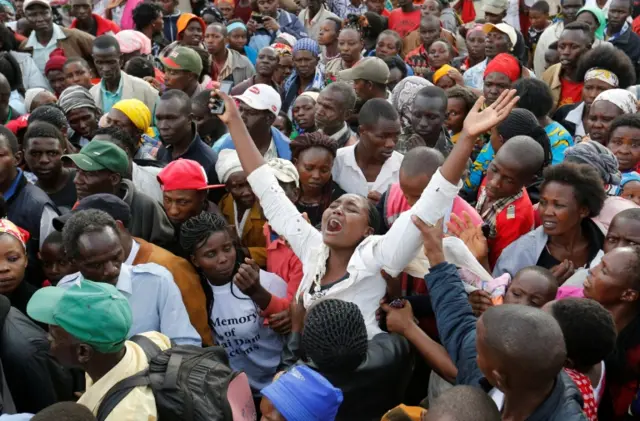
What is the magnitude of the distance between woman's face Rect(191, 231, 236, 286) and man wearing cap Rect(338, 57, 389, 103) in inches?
118

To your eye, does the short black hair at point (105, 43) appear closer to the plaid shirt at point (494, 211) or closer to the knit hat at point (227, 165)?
the knit hat at point (227, 165)

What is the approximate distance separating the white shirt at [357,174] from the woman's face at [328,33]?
3681 millimetres

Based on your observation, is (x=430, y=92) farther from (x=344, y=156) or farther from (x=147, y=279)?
(x=147, y=279)

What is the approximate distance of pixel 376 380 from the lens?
9.96 feet

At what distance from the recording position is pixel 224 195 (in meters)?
5.13

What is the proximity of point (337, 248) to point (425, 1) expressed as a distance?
7493 mm

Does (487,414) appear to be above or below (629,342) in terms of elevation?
above

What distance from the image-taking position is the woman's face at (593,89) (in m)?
6.38

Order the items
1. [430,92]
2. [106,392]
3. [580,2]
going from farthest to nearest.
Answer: [580,2]
[430,92]
[106,392]

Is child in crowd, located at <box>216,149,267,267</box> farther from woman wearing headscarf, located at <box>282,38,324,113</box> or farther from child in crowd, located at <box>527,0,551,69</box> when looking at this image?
child in crowd, located at <box>527,0,551,69</box>

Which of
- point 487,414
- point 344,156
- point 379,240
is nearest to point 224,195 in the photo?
point 344,156

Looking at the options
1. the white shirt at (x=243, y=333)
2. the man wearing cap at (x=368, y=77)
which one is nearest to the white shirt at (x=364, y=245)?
the white shirt at (x=243, y=333)

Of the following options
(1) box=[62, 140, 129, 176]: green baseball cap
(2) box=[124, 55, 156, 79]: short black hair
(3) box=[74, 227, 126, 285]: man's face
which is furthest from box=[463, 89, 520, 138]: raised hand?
(2) box=[124, 55, 156, 79]: short black hair

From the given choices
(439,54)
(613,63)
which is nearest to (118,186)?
(613,63)
